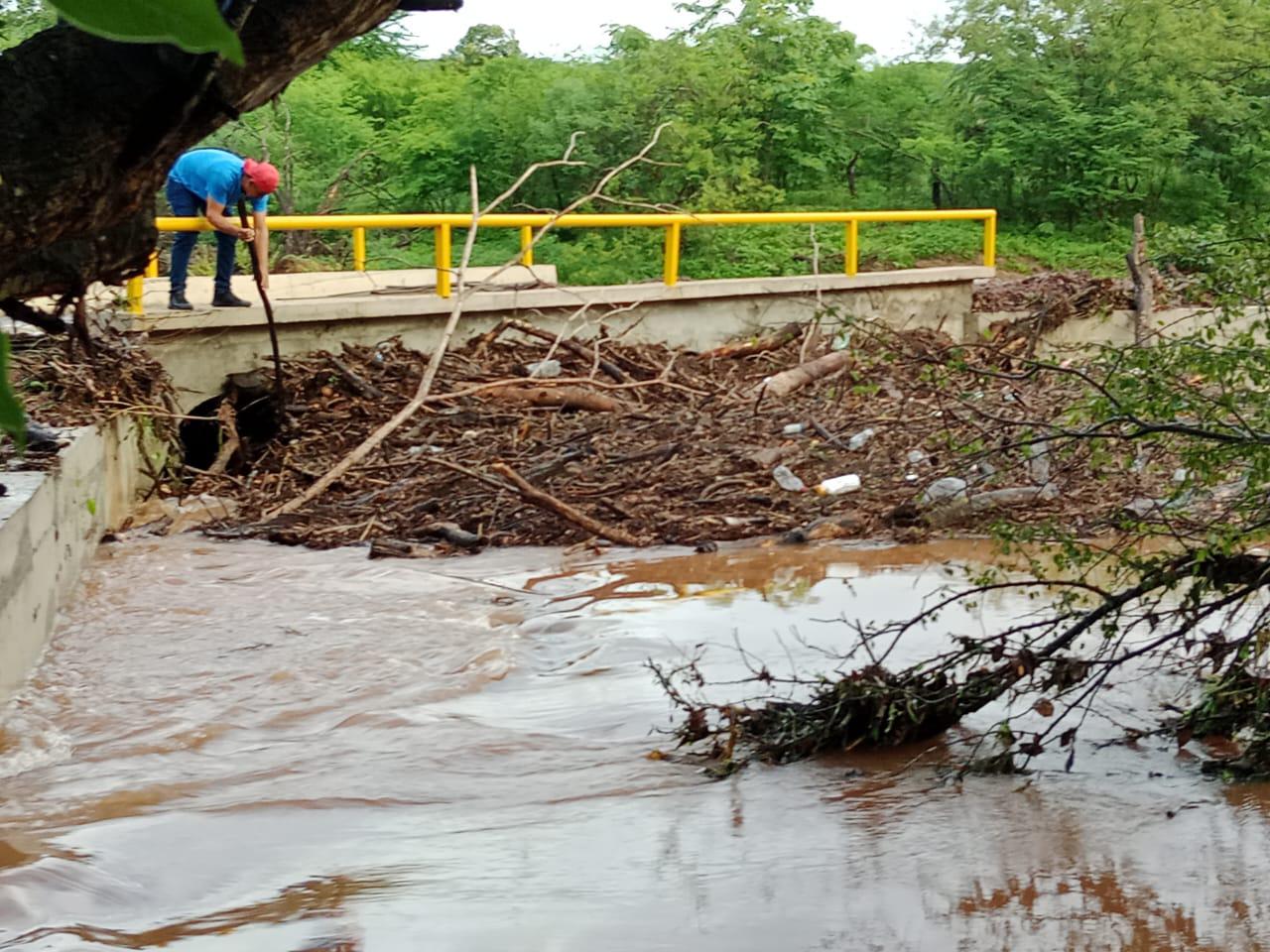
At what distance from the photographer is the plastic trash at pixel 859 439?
38.5 feet

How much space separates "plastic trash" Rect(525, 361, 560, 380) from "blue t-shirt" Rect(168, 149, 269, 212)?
9.28ft

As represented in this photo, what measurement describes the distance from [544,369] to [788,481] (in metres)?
3.14

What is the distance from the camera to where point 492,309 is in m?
13.8

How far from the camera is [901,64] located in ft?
86.5

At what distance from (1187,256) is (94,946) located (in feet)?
13.5

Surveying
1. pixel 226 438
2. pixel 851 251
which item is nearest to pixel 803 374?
pixel 851 251

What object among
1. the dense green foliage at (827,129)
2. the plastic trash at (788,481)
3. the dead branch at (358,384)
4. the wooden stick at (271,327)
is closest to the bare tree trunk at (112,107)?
the wooden stick at (271,327)

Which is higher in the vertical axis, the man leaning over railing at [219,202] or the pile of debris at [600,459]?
the man leaning over railing at [219,202]

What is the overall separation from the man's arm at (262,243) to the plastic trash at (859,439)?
468 cm

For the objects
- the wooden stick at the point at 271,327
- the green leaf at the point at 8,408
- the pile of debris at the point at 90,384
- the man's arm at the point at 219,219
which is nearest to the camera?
the green leaf at the point at 8,408

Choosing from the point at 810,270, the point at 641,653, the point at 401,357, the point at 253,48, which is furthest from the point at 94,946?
the point at 810,270

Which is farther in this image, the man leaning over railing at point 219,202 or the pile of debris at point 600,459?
the man leaning over railing at point 219,202

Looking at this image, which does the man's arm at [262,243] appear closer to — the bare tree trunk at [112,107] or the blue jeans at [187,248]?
the blue jeans at [187,248]

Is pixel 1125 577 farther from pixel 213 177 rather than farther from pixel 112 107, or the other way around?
pixel 213 177
